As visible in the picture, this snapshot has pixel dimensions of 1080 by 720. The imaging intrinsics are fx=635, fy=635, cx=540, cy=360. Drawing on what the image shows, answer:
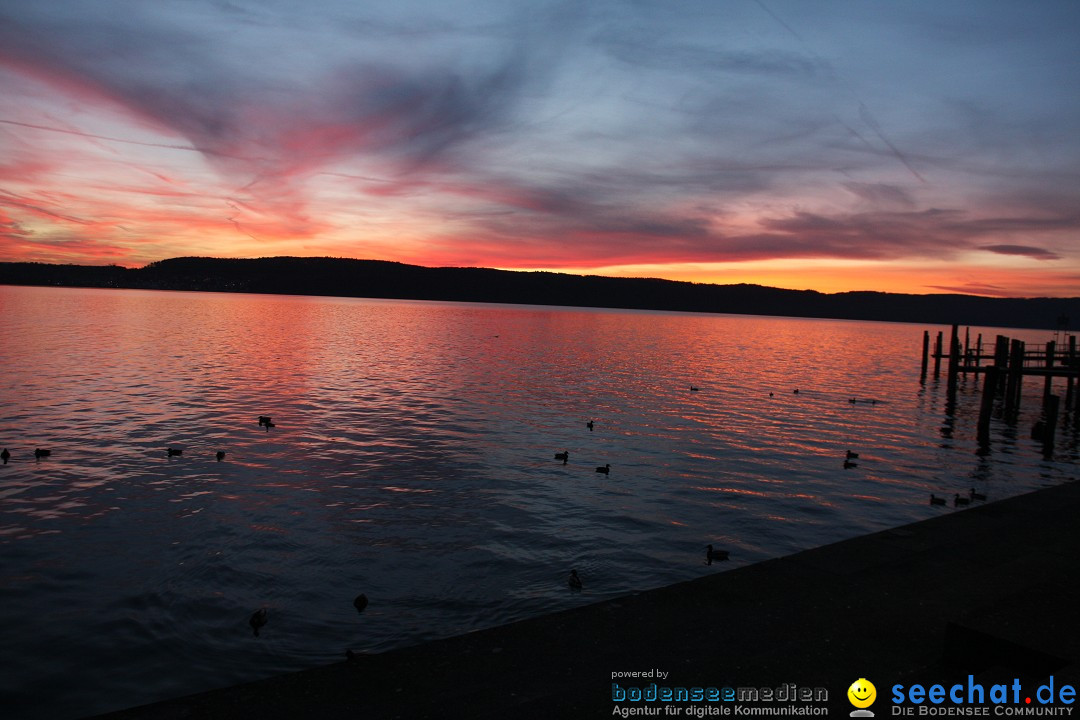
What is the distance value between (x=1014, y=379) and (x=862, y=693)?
41.8 m

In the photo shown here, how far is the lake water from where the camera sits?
10.7m

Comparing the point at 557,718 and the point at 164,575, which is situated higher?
the point at 557,718

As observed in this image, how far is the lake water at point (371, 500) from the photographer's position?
10664 mm

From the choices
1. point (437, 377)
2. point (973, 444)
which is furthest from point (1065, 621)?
point (437, 377)

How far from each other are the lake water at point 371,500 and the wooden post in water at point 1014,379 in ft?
5.07

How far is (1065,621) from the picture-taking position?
8.14m

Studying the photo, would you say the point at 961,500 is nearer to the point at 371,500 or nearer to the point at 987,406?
the point at 371,500

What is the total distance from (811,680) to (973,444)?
93.0ft

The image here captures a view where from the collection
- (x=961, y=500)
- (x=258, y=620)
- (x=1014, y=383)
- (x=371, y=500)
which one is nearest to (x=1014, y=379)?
(x=1014, y=383)

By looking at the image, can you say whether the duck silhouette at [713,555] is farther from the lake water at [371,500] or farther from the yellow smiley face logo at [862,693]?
the yellow smiley face logo at [862,693]

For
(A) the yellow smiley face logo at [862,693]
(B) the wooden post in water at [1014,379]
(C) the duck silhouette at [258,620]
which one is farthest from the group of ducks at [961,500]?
(B) the wooden post in water at [1014,379]

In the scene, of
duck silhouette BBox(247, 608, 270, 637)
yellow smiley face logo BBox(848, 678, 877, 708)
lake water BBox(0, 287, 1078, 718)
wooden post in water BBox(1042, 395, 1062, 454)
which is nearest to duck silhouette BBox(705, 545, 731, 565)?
lake water BBox(0, 287, 1078, 718)

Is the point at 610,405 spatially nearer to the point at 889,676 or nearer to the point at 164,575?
the point at 164,575

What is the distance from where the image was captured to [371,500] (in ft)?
58.7
